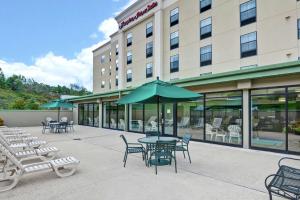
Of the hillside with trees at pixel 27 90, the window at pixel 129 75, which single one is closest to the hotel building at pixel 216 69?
the window at pixel 129 75

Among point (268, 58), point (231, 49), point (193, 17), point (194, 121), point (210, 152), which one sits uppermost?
point (193, 17)

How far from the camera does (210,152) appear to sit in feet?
28.3

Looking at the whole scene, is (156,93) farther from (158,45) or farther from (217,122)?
(158,45)

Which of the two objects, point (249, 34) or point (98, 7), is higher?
point (98, 7)

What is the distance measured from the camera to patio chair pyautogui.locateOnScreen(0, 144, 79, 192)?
15.7 ft

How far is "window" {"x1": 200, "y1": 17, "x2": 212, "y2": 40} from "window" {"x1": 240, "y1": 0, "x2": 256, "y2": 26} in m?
2.87

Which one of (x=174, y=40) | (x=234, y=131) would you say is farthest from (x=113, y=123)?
(x=234, y=131)

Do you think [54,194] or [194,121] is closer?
[54,194]

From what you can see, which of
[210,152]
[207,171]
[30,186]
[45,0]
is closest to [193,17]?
[45,0]

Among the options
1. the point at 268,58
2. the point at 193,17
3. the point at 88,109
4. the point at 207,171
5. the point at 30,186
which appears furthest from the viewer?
the point at 88,109

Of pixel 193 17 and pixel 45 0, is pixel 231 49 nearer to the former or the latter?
pixel 193 17

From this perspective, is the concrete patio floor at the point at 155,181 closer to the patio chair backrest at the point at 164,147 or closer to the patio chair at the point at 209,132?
the patio chair backrest at the point at 164,147

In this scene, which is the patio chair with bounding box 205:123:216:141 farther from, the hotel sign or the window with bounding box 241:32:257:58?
the hotel sign

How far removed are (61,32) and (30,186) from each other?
77.3ft
